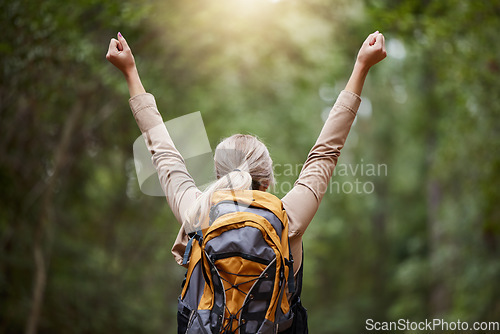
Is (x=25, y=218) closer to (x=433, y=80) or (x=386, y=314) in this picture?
(x=433, y=80)

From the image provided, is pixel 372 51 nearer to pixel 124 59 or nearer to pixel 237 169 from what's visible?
pixel 237 169

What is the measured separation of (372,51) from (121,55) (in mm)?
1136

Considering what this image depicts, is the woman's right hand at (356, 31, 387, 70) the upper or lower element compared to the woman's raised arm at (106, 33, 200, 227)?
upper

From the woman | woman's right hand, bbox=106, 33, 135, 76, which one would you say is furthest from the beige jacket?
woman's right hand, bbox=106, 33, 135, 76

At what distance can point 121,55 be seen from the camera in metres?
2.33

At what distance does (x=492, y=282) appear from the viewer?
29.9 feet

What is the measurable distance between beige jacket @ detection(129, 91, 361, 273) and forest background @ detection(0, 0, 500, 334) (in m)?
1.58

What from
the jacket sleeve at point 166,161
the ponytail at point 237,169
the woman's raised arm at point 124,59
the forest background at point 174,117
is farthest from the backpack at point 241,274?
the forest background at point 174,117

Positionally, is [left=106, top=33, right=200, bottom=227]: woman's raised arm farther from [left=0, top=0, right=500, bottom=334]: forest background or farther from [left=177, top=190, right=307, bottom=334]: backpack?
[left=0, top=0, right=500, bottom=334]: forest background

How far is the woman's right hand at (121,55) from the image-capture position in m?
2.32

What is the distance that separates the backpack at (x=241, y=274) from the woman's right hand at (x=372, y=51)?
2.71 ft

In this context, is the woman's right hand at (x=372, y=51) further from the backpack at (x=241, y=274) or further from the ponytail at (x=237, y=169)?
the backpack at (x=241, y=274)

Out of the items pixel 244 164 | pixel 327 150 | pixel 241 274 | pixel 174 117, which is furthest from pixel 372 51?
pixel 174 117

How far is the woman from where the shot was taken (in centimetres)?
211
